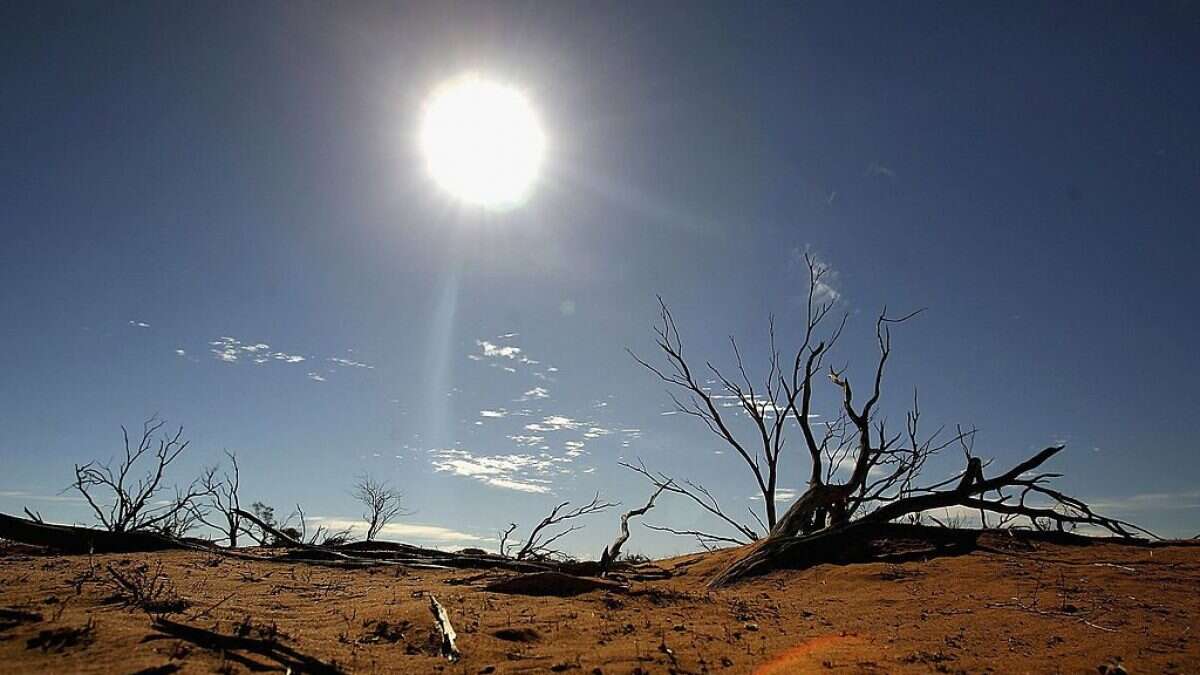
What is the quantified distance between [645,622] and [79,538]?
8.72m

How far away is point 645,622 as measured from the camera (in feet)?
17.8

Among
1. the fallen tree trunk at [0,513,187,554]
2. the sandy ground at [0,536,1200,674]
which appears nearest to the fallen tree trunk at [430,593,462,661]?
the sandy ground at [0,536,1200,674]

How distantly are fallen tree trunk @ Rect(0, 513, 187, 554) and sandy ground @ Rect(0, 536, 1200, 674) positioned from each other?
2.20 ft

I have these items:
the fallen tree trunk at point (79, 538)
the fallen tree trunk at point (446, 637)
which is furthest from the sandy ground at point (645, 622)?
the fallen tree trunk at point (79, 538)

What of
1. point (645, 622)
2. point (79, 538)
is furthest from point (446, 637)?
point (79, 538)

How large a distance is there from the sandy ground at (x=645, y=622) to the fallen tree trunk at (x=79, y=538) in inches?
26.4

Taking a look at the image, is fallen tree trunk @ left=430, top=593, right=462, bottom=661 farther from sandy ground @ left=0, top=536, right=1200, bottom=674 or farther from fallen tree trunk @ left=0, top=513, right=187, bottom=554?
fallen tree trunk @ left=0, top=513, right=187, bottom=554

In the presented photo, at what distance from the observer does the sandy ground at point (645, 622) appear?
154 inches

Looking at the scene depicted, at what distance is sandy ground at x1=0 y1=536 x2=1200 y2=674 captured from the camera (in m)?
3.92

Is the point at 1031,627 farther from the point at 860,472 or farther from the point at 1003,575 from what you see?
the point at 860,472

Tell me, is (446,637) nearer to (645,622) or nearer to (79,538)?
(645,622)

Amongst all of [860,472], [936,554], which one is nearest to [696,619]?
[936,554]

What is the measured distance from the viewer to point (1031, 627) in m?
5.41

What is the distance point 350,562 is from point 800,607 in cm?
613
